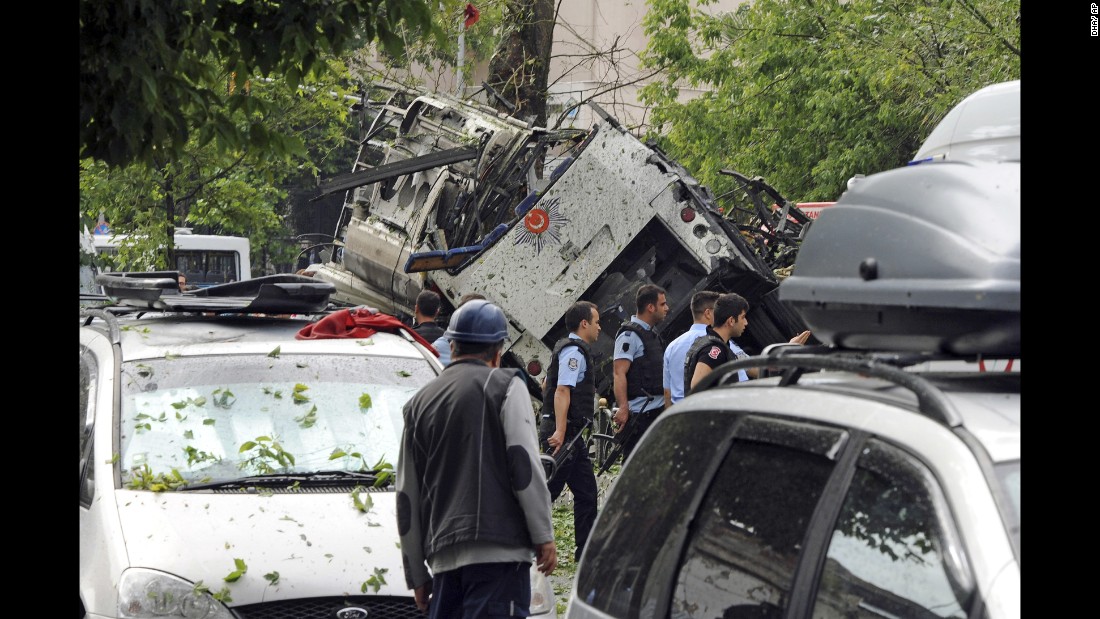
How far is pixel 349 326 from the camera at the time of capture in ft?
21.0

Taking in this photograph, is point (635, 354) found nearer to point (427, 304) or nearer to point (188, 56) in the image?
point (427, 304)

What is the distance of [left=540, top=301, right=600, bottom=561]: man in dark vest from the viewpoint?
7.64m

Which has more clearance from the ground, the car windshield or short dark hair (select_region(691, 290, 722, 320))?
short dark hair (select_region(691, 290, 722, 320))

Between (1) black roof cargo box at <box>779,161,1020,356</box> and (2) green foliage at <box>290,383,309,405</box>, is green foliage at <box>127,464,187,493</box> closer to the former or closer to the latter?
(2) green foliage at <box>290,383,309,405</box>

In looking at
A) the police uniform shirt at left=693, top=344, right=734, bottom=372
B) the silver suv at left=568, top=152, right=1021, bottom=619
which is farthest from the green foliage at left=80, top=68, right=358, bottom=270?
the silver suv at left=568, top=152, right=1021, bottom=619

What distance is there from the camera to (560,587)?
7430 millimetres

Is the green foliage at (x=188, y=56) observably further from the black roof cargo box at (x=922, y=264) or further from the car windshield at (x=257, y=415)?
the black roof cargo box at (x=922, y=264)

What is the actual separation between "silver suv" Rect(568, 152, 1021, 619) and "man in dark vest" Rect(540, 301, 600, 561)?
14.5 ft

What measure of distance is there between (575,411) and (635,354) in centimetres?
64

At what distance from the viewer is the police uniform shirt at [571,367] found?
7914mm

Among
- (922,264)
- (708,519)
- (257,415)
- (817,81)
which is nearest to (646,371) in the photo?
(257,415)
